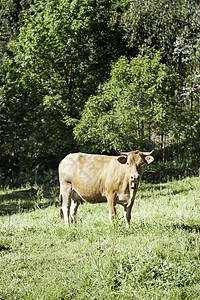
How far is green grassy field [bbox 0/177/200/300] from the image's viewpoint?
4.12m

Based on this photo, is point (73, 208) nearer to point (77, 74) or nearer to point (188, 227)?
point (188, 227)

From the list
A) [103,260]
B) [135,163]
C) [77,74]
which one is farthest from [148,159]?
[77,74]

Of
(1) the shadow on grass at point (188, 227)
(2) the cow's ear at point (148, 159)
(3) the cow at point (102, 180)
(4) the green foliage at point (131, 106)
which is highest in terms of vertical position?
(4) the green foliage at point (131, 106)

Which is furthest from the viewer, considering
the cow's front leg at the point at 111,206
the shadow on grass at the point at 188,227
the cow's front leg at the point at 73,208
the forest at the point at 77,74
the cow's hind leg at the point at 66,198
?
the forest at the point at 77,74

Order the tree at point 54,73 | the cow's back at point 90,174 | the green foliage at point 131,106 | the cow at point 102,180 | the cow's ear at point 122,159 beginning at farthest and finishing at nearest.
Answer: the tree at point 54,73 → the green foliage at point 131,106 → the cow's back at point 90,174 → the cow's ear at point 122,159 → the cow at point 102,180

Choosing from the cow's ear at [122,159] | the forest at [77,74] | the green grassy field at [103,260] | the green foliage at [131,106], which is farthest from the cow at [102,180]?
the forest at [77,74]

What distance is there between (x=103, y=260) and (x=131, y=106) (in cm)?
1008

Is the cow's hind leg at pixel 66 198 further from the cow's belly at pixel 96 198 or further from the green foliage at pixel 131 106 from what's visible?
the green foliage at pixel 131 106

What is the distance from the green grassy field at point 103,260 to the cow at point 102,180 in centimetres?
49

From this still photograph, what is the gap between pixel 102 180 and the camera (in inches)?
280

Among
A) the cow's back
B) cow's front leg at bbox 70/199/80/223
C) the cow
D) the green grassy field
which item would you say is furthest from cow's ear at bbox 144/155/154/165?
cow's front leg at bbox 70/199/80/223

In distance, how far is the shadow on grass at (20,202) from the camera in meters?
11.2

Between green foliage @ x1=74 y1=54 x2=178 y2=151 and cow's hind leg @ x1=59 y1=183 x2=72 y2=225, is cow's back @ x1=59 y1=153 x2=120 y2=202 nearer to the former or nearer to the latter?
cow's hind leg @ x1=59 y1=183 x2=72 y2=225

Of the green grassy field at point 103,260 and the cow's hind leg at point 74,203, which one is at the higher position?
the cow's hind leg at point 74,203
